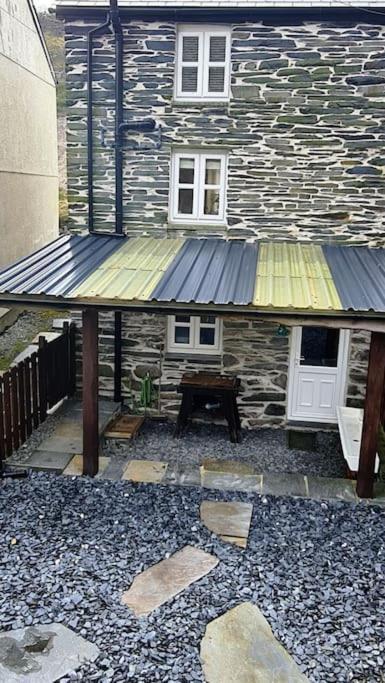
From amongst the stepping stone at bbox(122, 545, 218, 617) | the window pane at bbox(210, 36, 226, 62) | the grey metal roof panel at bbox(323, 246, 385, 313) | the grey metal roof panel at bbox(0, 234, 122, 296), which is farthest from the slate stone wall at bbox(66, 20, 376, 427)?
the stepping stone at bbox(122, 545, 218, 617)

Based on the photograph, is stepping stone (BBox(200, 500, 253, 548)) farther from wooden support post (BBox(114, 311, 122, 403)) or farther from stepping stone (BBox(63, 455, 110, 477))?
wooden support post (BBox(114, 311, 122, 403))

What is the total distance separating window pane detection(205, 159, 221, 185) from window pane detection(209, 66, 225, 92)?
1.16 meters

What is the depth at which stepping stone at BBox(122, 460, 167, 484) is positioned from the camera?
7625 mm

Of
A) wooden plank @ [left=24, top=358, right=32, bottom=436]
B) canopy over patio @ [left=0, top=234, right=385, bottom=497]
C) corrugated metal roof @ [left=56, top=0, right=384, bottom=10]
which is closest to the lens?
canopy over patio @ [left=0, top=234, right=385, bottom=497]

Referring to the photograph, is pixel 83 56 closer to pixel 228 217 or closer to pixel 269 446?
pixel 228 217

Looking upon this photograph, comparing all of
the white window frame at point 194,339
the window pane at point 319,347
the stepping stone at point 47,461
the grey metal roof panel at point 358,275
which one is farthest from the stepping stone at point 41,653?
the window pane at point 319,347

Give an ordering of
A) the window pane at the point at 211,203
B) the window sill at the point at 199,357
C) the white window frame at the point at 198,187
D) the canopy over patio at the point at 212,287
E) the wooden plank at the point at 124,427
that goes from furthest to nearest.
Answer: the window sill at the point at 199,357, the window pane at the point at 211,203, the white window frame at the point at 198,187, the wooden plank at the point at 124,427, the canopy over patio at the point at 212,287

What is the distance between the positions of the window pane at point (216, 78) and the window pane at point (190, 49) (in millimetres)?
343

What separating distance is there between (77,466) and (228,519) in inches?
93.6

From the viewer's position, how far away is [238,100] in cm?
916

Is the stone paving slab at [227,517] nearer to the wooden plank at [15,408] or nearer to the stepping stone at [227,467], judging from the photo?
the stepping stone at [227,467]

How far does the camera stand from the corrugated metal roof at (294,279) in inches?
266

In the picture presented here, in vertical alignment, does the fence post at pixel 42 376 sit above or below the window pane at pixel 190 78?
below

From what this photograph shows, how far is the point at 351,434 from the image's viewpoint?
327 inches
